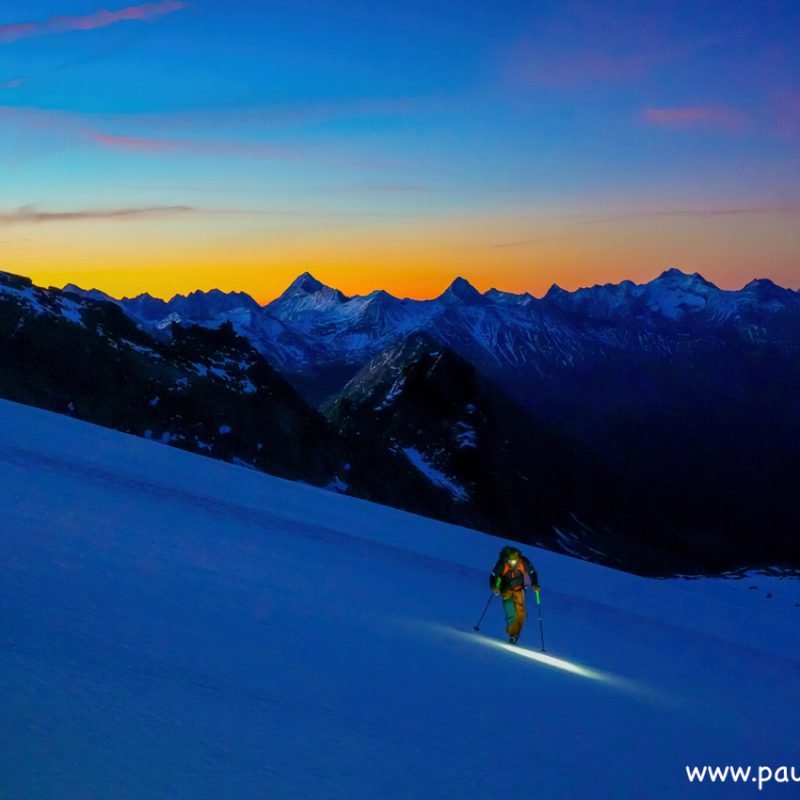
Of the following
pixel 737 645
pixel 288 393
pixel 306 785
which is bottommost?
pixel 737 645

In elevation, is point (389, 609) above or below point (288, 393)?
below

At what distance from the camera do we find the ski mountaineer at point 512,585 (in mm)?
12805

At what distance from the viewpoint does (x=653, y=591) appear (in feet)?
84.2

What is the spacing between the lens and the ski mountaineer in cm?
1280

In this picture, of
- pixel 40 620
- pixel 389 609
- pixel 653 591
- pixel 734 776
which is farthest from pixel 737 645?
pixel 40 620

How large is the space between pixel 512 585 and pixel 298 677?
6659mm

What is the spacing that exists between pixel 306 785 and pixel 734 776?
430 centimetres

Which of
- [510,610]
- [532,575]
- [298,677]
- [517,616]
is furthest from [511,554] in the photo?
[298,677]

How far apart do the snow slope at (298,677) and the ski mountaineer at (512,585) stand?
344 millimetres

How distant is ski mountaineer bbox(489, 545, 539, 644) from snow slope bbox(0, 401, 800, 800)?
344 mm

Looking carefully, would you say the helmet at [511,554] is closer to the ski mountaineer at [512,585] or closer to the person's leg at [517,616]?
the ski mountaineer at [512,585]

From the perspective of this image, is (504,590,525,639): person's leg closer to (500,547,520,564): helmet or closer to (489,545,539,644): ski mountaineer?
(489,545,539,644): ski mountaineer

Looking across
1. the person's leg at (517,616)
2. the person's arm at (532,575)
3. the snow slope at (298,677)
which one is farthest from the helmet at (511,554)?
the snow slope at (298,677)

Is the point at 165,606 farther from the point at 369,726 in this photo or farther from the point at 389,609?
the point at 389,609
